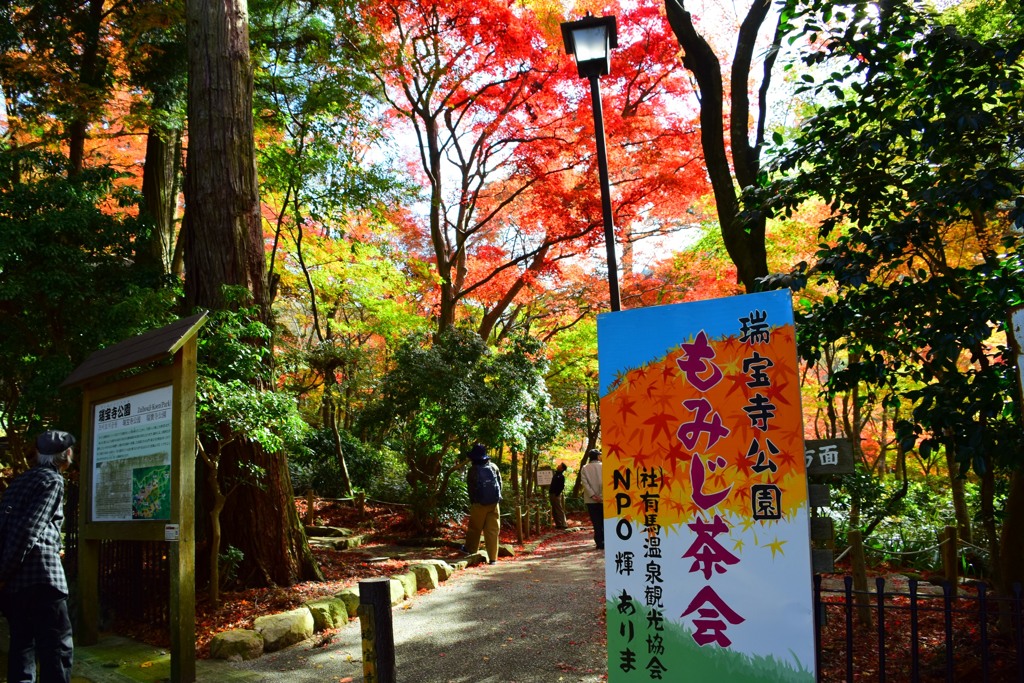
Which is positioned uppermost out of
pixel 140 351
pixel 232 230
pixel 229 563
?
pixel 232 230

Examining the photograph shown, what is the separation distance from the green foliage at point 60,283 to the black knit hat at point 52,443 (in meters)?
3.02

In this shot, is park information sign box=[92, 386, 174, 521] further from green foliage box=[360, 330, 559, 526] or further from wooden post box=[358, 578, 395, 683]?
green foliage box=[360, 330, 559, 526]

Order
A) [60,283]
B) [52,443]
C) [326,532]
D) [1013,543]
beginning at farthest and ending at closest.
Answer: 1. [326,532]
2. [60,283]
3. [1013,543]
4. [52,443]

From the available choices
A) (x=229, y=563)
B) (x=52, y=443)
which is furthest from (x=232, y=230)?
(x=52, y=443)

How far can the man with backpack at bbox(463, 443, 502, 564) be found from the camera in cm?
1063

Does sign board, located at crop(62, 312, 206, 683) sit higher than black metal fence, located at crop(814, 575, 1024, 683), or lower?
higher

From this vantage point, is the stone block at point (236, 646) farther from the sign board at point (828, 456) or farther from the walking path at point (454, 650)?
the sign board at point (828, 456)

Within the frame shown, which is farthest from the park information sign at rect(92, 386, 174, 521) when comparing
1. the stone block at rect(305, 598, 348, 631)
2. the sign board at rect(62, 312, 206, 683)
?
the stone block at rect(305, 598, 348, 631)

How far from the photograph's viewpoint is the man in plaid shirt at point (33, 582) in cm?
435

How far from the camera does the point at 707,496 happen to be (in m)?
3.55

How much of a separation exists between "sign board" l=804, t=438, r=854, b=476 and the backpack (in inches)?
291

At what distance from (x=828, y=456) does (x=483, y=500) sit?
753cm

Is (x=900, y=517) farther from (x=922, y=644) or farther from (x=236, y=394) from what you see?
(x=236, y=394)

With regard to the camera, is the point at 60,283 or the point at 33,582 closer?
the point at 33,582
